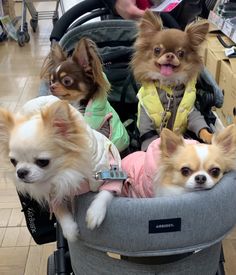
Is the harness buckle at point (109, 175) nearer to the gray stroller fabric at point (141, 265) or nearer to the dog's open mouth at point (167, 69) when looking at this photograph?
the gray stroller fabric at point (141, 265)

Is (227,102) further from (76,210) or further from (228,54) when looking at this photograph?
(76,210)

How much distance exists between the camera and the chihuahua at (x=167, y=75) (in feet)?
5.05

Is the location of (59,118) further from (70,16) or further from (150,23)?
(70,16)

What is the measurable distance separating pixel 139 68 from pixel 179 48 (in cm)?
19

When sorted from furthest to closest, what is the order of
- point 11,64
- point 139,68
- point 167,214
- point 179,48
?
point 11,64
point 139,68
point 179,48
point 167,214

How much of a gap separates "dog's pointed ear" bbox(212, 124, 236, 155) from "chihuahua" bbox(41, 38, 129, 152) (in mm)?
512

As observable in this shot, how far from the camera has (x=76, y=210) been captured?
1019mm

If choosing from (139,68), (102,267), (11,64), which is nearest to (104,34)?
(139,68)

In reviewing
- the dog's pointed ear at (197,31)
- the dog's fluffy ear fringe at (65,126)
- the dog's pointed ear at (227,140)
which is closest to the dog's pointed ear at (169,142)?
the dog's pointed ear at (227,140)

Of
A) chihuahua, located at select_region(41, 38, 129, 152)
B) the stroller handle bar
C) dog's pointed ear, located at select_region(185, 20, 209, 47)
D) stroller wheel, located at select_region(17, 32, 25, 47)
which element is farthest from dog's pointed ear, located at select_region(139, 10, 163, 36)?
stroller wheel, located at select_region(17, 32, 25, 47)

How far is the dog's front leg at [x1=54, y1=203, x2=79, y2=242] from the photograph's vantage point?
3.31 feet

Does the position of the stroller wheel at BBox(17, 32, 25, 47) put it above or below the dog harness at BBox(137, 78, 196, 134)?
below

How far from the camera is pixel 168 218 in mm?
900

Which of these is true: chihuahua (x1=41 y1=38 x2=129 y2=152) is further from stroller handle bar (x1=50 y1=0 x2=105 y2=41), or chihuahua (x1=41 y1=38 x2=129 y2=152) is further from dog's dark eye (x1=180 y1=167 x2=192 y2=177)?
dog's dark eye (x1=180 y1=167 x2=192 y2=177)
